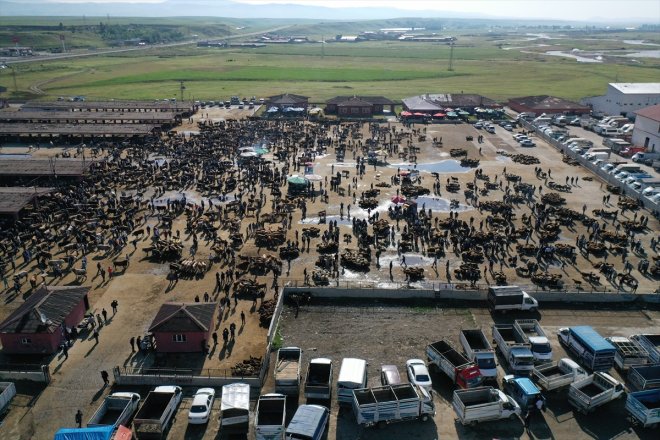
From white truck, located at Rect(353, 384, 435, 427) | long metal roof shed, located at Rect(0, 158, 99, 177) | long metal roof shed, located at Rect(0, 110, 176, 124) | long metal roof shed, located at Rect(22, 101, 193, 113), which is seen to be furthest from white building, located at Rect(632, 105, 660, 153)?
long metal roof shed, located at Rect(22, 101, 193, 113)

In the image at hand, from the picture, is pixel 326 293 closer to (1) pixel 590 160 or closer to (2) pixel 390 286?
(2) pixel 390 286

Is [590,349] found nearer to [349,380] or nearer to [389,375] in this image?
[389,375]

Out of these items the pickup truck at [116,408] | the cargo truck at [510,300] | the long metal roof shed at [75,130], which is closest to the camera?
the pickup truck at [116,408]

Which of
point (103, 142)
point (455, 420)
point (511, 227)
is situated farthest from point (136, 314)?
point (103, 142)

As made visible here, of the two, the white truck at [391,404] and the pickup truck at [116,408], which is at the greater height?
the white truck at [391,404]

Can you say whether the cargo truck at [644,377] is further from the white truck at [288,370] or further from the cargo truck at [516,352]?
the white truck at [288,370]

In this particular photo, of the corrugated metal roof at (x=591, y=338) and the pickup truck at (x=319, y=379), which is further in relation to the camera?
the corrugated metal roof at (x=591, y=338)

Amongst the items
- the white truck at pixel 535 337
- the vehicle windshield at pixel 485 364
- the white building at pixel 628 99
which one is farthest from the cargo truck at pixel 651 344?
the white building at pixel 628 99
